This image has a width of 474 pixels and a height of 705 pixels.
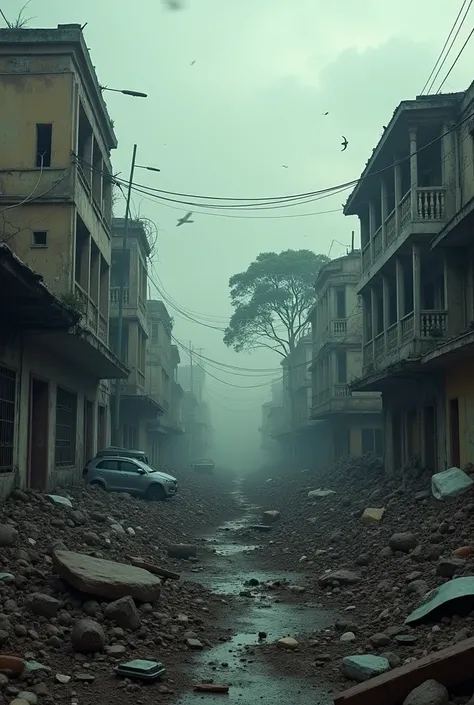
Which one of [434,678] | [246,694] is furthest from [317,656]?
[434,678]

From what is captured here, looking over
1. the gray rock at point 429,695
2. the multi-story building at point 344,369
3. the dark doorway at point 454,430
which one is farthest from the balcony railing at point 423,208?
the multi-story building at point 344,369

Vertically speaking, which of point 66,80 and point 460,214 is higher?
point 66,80

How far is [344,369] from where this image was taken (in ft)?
128

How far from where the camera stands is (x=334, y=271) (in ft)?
131

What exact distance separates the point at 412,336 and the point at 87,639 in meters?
13.2

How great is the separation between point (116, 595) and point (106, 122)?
1799cm

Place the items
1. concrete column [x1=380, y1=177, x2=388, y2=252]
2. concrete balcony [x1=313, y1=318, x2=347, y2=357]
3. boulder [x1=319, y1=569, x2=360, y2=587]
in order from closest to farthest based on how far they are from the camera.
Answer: boulder [x1=319, y1=569, x2=360, y2=587] < concrete column [x1=380, y1=177, x2=388, y2=252] < concrete balcony [x1=313, y1=318, x2=347, y2=357]

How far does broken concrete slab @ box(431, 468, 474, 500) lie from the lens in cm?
1424

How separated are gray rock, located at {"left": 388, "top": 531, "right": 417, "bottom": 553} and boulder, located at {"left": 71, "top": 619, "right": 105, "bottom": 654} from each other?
646 centimetres

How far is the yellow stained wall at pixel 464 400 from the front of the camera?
51.5 feet

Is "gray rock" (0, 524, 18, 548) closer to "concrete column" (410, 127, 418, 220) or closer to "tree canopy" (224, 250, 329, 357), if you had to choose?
"concrete column" (410, 127, 418, 220)

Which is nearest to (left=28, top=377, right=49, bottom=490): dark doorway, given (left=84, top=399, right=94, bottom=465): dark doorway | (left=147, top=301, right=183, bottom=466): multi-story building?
(left=84, top=399, right=94, bottom=465): dark doorway

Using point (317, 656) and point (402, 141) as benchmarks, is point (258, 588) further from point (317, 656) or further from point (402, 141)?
point (402, 141)

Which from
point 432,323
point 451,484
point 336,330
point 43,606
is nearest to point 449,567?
point 43,606
